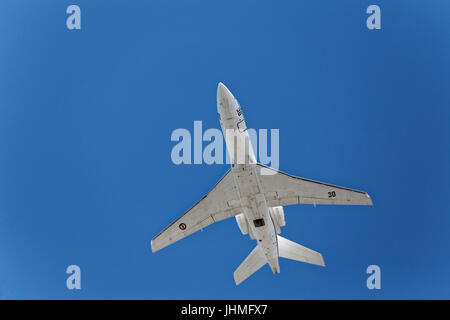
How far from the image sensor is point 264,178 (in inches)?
1550

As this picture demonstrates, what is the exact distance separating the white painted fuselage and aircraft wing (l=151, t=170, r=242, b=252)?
1.46 m

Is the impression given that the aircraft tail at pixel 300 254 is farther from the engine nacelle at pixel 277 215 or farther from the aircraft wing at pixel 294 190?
the aircraft wing at pixel 294 190

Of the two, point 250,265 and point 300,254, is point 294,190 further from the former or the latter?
point 250,265

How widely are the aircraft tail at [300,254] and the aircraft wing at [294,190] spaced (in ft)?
27.5

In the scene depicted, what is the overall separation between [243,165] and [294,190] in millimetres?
5482

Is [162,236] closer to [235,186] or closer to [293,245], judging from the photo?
[235,186]

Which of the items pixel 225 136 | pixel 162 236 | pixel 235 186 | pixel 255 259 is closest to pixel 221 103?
pixel 225 136

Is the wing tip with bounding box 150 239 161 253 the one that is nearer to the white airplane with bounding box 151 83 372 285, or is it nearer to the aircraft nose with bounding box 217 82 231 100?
the white airplane with bounding box 151 83 372 285

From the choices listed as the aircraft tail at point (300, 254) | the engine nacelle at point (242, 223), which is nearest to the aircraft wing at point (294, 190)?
the engine nacelle at point (242, 223)

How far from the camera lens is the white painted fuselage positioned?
120ft

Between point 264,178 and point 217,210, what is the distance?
524 centimetres

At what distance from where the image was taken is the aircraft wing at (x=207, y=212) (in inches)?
1572

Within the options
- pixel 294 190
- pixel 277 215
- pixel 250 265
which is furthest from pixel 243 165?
pixel 250 265

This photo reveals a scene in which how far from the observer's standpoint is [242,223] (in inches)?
1622
